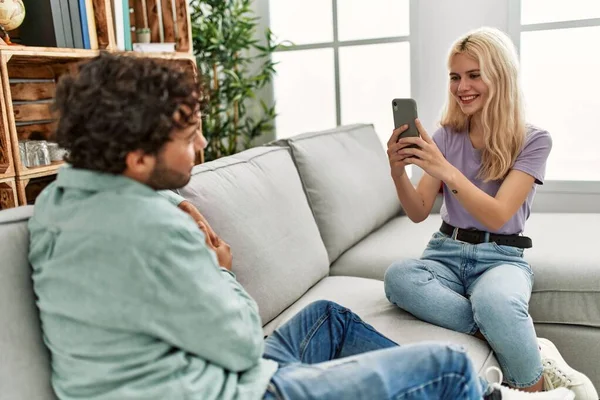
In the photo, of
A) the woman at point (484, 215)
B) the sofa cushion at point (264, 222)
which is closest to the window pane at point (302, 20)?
the sofa cushion at point (264, 222)

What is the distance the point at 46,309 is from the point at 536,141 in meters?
1.37

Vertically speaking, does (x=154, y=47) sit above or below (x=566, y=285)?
above

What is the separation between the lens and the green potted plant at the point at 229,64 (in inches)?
116

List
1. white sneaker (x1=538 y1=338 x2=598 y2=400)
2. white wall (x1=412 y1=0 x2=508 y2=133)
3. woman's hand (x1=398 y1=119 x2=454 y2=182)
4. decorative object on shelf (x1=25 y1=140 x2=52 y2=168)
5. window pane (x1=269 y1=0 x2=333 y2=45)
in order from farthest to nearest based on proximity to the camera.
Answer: window pane (x1=269 y1=0 x2=333 y2=45)
white wall (x1=412 y1=0 x2=508 y2=133)
decorative object on shelf (x1=25 y1=140 x2=52 y2=168)
woman's hand (x1=398 y1=119 x2=454 y2=182)
white sneaker (x1=538 y1=338 x2=598 y2=400)

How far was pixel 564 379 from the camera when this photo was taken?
1458 mm

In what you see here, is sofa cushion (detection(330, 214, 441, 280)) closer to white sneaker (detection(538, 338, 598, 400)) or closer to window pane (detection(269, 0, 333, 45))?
white sneaker (detection(538, 338, 598, 400))

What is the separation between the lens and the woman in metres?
1.47

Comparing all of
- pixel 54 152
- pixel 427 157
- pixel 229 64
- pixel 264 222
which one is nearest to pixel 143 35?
pixel 229 64

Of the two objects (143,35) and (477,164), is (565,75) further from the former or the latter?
(143,35)

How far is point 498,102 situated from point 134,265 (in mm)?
1253

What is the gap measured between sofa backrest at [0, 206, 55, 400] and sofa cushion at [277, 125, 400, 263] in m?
1.23

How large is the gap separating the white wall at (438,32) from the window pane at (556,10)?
0.35 ft

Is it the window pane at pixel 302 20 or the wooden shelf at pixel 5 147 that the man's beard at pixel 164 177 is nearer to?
the wooden shelf at pixel 5 147

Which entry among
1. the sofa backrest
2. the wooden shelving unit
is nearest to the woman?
the wooden shelving unit
